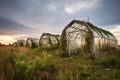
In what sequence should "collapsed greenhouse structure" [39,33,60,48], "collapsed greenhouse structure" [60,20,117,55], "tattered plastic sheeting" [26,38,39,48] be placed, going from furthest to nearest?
"tattered plastic sheeting" [26,38,39,48]
"collapsed greenhouse structure" [39,33,60,48]
"collapsed greenhouse structure" [60,20,117,55]

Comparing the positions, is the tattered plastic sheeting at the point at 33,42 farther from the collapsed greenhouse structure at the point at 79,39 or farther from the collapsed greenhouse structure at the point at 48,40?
the collapsed greenhouse structure at the point at 79,39

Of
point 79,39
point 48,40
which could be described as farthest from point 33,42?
point 79,39

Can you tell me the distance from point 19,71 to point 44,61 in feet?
5.49

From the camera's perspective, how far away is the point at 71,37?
19.1 meters

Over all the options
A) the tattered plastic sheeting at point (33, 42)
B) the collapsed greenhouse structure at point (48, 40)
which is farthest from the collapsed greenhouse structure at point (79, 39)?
the tattered plastic sheeting at point (33, 42)

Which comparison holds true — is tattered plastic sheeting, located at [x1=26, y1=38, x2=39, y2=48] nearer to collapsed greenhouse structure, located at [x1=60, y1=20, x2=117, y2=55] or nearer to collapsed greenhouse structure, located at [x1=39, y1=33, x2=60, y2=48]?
collapsed greenhouse structure, located at [x1=39, y1=33, x2=60, y2=48]

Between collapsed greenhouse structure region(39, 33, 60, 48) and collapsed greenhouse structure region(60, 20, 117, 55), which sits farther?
collapsed greenhouse structure region(39, 33, 60, 48)

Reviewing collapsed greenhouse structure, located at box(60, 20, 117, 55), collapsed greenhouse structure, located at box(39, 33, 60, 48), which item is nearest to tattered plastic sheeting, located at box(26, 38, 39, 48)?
collapsed greenhouse structure, located at box(39, 33, 60, 48)

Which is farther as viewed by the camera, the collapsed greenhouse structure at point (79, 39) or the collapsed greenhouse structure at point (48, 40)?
the collapsed greenhouse structure at point (48, 40)

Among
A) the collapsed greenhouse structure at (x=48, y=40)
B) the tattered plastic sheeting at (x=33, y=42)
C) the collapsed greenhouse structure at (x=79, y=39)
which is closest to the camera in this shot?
the collapsed greenhouse structure at (x=79, y=39)

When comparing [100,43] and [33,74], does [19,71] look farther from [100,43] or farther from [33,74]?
[100,43]

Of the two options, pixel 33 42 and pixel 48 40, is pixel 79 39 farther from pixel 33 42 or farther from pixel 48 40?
pixel 33 42

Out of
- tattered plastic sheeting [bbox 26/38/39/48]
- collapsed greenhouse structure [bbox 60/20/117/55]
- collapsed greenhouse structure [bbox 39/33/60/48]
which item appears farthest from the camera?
tattered plastic sheeting [bbox 26/38/39/48]

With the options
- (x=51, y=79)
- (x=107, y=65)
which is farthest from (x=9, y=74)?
(x=107, y=65)
